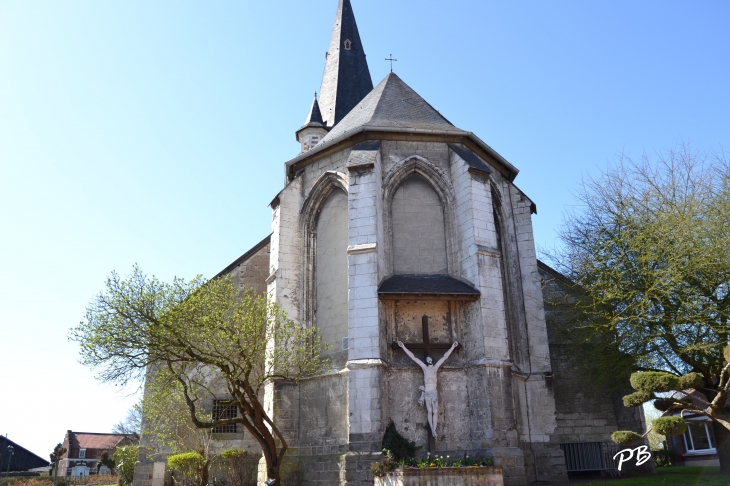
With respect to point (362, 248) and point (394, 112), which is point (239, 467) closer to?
point (362, 248)

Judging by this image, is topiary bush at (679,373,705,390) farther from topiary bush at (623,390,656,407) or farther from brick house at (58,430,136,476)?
brick house at (58,430,136,476)

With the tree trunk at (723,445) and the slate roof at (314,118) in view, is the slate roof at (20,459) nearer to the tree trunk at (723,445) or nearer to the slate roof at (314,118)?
the slate roof at (314,118)

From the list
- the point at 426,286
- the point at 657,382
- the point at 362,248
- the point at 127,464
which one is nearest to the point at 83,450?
the point at 127,464

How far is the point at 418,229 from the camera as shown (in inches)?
623

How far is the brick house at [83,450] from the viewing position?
181 feet

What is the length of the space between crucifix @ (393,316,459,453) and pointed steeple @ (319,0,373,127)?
17.4 m

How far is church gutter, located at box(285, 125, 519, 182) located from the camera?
16156 millimetres

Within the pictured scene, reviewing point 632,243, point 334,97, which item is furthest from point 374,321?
point 334,97

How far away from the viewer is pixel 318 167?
17.4 m

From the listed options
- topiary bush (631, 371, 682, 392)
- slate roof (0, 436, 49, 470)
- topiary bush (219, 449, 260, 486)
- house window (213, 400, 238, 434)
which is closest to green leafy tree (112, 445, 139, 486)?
house window (213, 400, 238, 434)

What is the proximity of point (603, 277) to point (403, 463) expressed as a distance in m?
6.90

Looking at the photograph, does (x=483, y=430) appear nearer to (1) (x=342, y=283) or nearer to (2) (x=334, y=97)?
(1) (x=342, y=283)

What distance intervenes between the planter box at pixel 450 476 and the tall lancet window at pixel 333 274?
3875mm

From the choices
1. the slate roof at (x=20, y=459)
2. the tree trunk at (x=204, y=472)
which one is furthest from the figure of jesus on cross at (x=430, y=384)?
the slate roof at (x=20, y=459)
